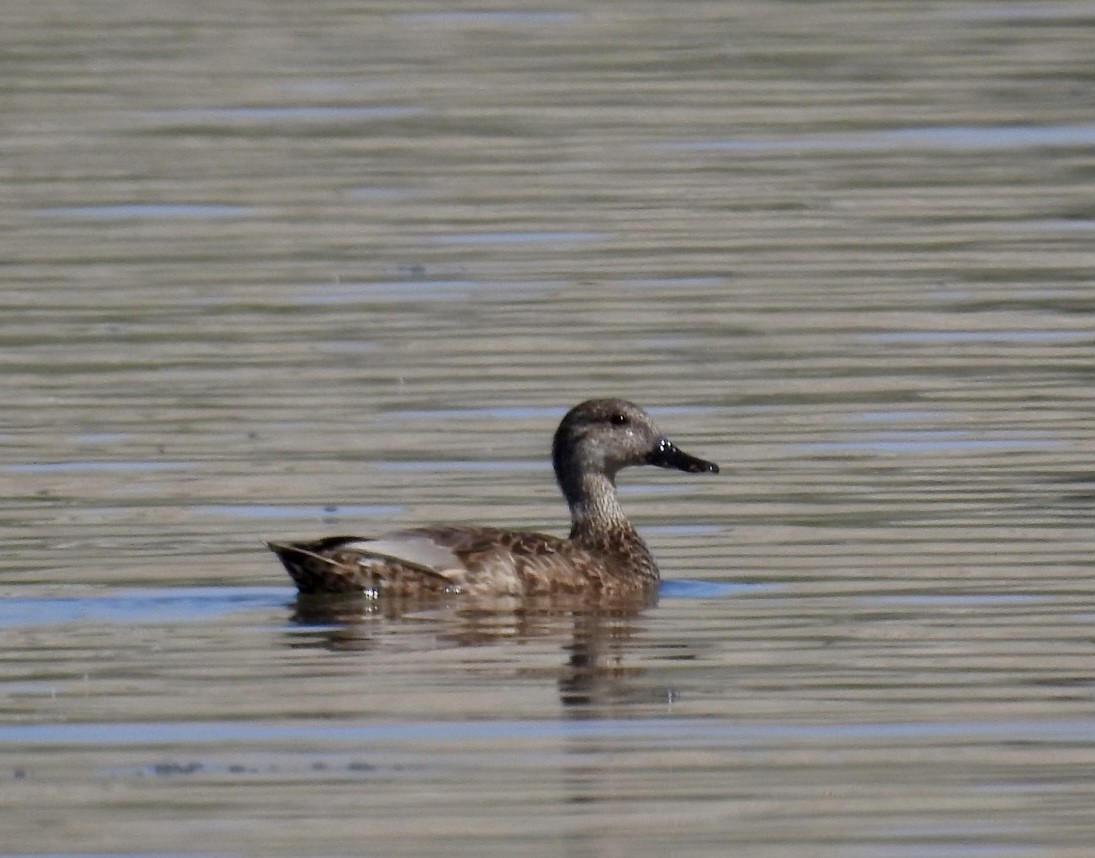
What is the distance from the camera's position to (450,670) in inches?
396

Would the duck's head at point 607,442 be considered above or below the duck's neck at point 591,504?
above

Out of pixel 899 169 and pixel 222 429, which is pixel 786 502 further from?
pixel 899 169

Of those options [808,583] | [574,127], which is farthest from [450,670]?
[574,127]

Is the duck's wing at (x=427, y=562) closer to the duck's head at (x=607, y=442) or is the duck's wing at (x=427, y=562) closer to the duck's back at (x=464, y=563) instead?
the duck's back at (x=464, y=563)

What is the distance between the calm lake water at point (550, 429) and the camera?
8578 mm

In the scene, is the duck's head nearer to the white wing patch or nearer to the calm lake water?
the calm lake water

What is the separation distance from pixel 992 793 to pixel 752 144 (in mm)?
13870

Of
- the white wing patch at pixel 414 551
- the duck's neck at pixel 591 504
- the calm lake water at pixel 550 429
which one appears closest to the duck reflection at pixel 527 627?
the calm lake water at pixel 550 429

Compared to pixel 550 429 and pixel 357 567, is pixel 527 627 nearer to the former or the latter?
pixel 357 567

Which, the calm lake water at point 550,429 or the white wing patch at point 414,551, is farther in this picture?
the white wing patch at point 414,551

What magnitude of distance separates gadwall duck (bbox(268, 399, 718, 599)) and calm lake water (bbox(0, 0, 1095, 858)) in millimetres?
161

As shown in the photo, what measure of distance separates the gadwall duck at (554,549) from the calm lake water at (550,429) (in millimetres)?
161

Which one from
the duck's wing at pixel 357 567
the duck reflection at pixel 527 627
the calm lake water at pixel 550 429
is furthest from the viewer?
the duck's wing at pixel 357 567

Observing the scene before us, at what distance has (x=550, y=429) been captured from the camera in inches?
545
